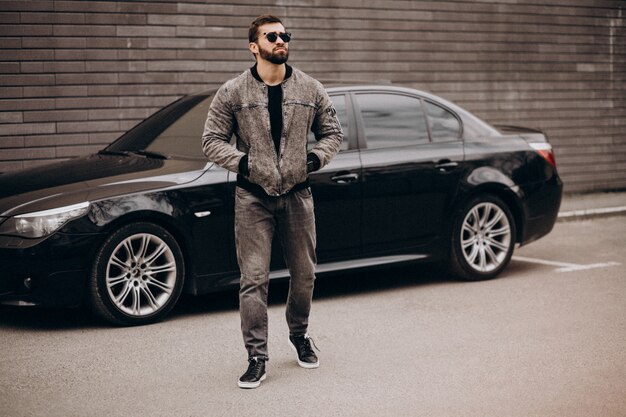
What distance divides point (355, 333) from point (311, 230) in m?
1.16

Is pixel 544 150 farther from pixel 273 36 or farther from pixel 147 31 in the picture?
pixel 147 31

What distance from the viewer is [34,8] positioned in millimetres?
9570

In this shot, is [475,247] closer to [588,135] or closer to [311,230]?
[311,230]

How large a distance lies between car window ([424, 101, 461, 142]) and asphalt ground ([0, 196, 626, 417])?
1.23 m

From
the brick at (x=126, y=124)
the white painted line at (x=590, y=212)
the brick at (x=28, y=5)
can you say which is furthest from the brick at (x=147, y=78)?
the white painted line at (x=590, y=212)

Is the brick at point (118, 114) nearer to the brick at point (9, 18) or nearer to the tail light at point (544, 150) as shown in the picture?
the brick at point (9, 18)

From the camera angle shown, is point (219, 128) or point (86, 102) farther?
point (86, 102)

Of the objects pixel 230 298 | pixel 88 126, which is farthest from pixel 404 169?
pixel 88 126

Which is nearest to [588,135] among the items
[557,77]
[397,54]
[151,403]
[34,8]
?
[557,77]

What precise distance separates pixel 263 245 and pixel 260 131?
0.63 m

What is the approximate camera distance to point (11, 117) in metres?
9.62

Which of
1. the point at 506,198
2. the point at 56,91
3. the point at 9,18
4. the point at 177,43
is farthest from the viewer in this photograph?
the point at 177,43

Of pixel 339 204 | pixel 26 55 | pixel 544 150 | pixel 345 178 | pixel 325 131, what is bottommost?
pixel 339 204

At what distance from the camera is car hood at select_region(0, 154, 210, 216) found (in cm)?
625
